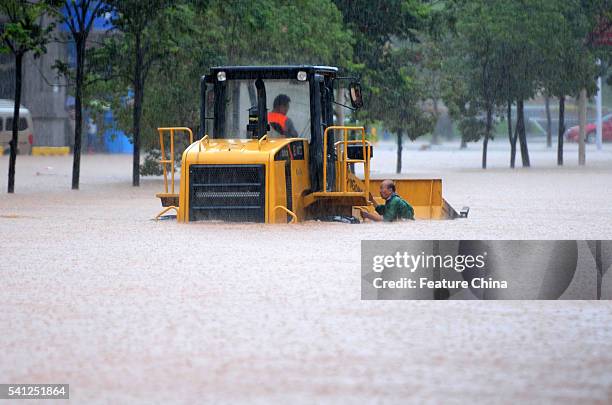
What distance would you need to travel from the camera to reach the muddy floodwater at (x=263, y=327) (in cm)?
861

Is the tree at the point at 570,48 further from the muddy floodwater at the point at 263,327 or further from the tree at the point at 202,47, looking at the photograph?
the muddy floodwater at the point at 263,327

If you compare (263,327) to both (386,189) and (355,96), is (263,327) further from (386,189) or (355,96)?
(386,189)

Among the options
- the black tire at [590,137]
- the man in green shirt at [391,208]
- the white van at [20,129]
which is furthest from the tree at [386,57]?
the black tire at [590,137]

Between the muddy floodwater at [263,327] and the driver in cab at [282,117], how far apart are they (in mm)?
2363

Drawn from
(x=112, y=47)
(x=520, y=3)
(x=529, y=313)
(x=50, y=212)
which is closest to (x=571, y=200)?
(x=50, y=212)

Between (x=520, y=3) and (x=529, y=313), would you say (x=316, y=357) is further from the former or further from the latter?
(x=520, y=3)

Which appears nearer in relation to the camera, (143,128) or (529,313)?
(529,313)

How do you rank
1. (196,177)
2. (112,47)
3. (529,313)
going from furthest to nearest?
1. (112,47)
2. (196,177)
3. (529,313)

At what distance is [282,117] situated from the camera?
75.2ft

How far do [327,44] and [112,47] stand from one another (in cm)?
628

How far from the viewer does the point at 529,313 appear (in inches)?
462

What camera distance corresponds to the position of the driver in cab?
74.8 ft

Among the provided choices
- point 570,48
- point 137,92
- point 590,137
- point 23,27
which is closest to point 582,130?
point 570,48

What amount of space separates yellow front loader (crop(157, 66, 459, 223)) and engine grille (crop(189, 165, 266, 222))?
0.6 inches
